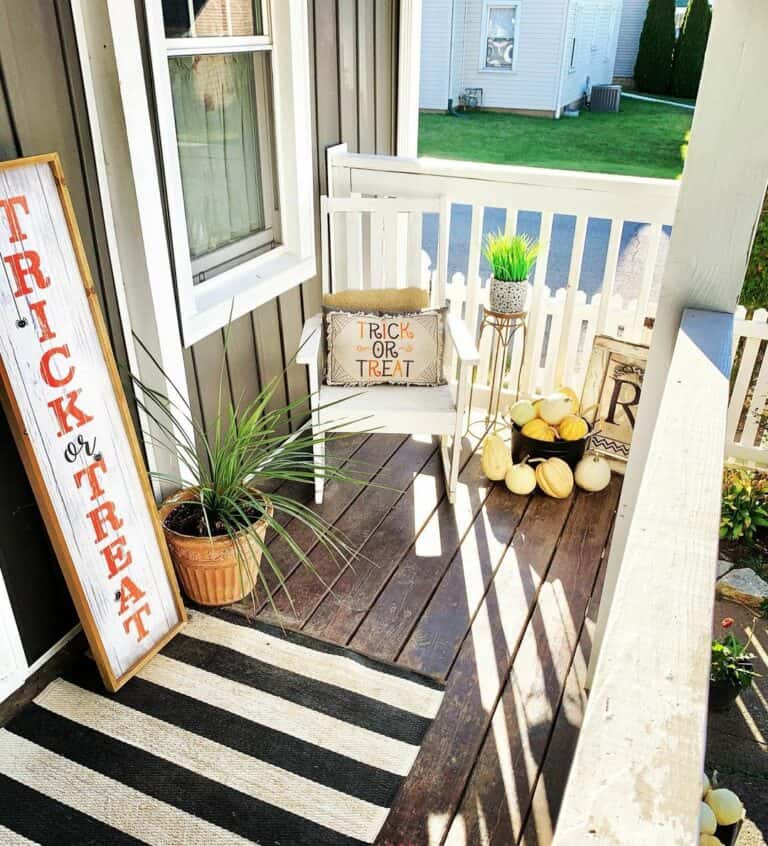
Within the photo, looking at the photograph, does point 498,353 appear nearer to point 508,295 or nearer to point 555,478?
point 508,295

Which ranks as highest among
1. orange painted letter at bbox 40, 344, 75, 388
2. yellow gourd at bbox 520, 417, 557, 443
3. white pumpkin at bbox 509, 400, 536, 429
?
orange painted letter at bbox 40, 344, 75, 388

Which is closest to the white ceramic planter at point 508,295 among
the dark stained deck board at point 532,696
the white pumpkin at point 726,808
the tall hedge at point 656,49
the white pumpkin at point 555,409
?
the white pumpkin at point 555,409

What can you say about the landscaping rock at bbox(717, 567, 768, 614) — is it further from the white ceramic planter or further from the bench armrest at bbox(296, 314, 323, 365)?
the bench armrest at bbox(296, 314, 323, 365)

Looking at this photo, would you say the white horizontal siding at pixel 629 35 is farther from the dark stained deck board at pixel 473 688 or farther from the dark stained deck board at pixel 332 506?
the dark stained deck board at pixel 473 688

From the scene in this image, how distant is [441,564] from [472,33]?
1195 cm

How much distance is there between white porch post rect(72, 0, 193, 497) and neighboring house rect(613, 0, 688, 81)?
48.4ft

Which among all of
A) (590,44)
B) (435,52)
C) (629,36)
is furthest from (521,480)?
(629,36)

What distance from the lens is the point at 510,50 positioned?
40.1 feet

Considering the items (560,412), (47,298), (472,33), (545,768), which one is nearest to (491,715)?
(545,768)

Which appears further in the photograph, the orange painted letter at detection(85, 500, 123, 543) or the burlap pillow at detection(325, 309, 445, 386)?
the burlap pillow at detection(325, 309, 445, 386)

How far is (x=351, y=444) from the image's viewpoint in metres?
3.28

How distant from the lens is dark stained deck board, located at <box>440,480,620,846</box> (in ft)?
5.72

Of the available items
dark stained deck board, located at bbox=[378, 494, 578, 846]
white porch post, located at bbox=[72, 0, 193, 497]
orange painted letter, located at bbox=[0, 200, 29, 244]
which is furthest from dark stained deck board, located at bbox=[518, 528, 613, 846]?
orange painted letter, located at bbox=[0, 200, 29, 244]

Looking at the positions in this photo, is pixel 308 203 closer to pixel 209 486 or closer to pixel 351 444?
pixel 351 444
